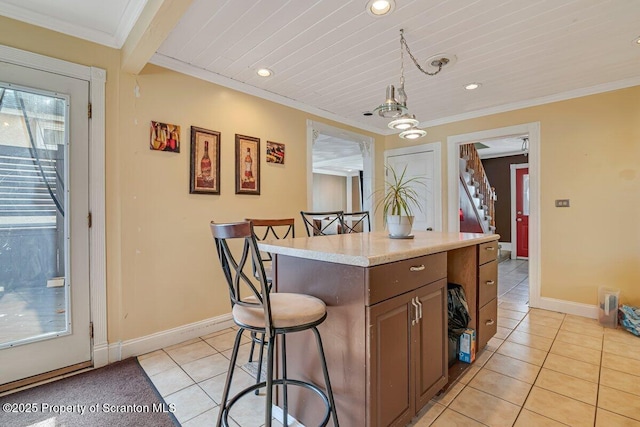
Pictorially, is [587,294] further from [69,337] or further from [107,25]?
[107,25]

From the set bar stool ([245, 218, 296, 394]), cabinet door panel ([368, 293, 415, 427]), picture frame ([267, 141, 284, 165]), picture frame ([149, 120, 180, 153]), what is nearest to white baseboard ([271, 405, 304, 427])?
bar stool ([245, 218, 296, 394])

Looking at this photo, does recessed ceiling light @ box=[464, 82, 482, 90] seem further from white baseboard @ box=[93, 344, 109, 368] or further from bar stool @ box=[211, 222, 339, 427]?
white baseboard @ box=[93, 344, 109, 368]

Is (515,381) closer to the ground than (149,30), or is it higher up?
closer to the ground

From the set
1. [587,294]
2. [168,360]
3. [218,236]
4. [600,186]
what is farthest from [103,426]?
[600,186]

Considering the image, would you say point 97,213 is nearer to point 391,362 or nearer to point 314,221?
point 314,221

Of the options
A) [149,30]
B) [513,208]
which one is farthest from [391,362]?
[513,208]

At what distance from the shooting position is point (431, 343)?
5.17ft

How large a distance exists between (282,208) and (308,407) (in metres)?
2.14

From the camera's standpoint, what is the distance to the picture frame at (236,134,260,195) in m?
2.89

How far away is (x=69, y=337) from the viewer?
6.64 feet

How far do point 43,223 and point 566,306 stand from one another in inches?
186

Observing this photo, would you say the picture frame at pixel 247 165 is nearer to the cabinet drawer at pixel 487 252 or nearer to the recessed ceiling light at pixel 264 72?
the recessed ceiling light at pixel 264 72

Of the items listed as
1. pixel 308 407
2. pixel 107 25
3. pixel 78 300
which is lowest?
pixel 308 407

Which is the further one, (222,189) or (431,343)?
(222,189)
